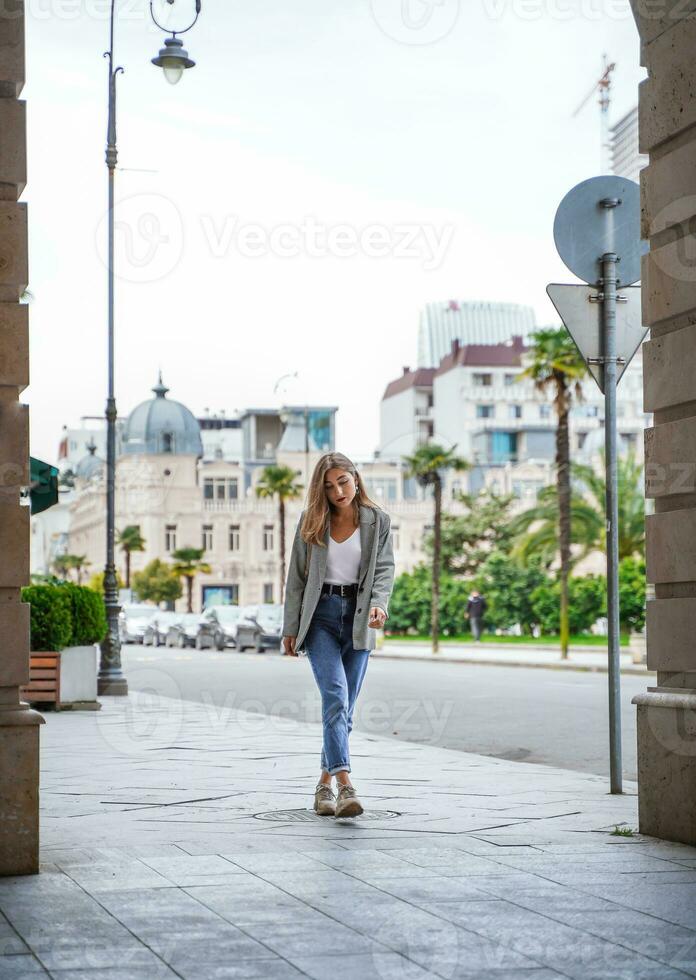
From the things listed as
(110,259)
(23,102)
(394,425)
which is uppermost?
(394,425)

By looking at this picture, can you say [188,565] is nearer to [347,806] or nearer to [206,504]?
[206,504]

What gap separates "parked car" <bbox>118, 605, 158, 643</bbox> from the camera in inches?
2498

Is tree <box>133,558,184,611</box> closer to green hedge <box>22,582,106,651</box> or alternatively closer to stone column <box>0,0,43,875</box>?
green hedge <box>22,582,106,651</box>

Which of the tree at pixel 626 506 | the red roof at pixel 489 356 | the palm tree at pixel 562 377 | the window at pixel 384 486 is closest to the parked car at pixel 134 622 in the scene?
the tree at pixel 626 506

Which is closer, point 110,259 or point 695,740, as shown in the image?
point 695,740

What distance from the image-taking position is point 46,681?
18.3 meters

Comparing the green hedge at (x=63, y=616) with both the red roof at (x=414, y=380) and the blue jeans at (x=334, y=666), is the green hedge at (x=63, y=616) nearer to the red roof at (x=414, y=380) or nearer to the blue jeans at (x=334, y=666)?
the blue jeans at (x=334, y=666)

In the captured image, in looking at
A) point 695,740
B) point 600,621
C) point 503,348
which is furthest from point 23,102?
point 503,348

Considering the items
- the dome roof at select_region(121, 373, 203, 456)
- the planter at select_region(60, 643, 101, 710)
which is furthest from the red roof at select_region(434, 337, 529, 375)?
the planter at select_region(60, 643, 101, 710)

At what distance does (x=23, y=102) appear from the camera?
6.38m

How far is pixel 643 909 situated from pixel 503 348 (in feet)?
453

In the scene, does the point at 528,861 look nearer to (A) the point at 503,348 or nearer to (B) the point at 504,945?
(B) the point at 504,945

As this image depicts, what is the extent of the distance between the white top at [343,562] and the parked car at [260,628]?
38.5 metres

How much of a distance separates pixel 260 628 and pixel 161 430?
2922 inches
